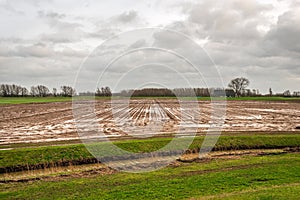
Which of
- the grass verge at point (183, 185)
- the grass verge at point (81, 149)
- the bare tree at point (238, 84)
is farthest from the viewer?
the bare tree at point (238, 84)

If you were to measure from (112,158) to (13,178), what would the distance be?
531 cm

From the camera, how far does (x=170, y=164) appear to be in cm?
1622

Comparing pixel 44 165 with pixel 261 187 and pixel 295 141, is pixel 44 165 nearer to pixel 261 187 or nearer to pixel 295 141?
pixel 261 187

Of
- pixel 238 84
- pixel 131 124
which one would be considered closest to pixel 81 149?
pixel 131 124

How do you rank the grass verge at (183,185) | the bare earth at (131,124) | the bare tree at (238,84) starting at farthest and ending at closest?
the bare tree at (238,84) → the bare earth at (131,124) → the grass verge at (183,185)

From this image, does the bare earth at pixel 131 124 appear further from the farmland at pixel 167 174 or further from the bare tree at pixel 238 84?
the bare tree at pixel 238 84

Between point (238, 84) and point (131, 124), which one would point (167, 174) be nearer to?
point (131, 124)

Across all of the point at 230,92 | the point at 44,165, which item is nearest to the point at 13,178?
the point at 44,165

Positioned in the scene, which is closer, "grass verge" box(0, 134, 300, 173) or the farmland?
the farmland

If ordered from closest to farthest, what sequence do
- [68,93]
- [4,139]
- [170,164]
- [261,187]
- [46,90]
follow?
[261,187], [170,164], [4,139], [68,93], [46,90]

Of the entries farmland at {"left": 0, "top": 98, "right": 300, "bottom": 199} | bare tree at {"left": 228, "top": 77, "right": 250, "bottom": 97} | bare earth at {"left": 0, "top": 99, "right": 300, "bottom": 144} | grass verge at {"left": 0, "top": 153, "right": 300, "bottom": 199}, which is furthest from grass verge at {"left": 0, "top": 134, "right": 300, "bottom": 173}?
bare tree at {"left": 228, "top": 77, "right": 250, "bottom": 97}

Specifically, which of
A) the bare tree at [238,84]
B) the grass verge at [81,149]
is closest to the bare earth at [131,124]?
the grass verge at [81,149]

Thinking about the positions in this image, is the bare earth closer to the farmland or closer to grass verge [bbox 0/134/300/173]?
the farmland

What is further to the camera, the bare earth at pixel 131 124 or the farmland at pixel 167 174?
the bare earth at pixel 131 124
